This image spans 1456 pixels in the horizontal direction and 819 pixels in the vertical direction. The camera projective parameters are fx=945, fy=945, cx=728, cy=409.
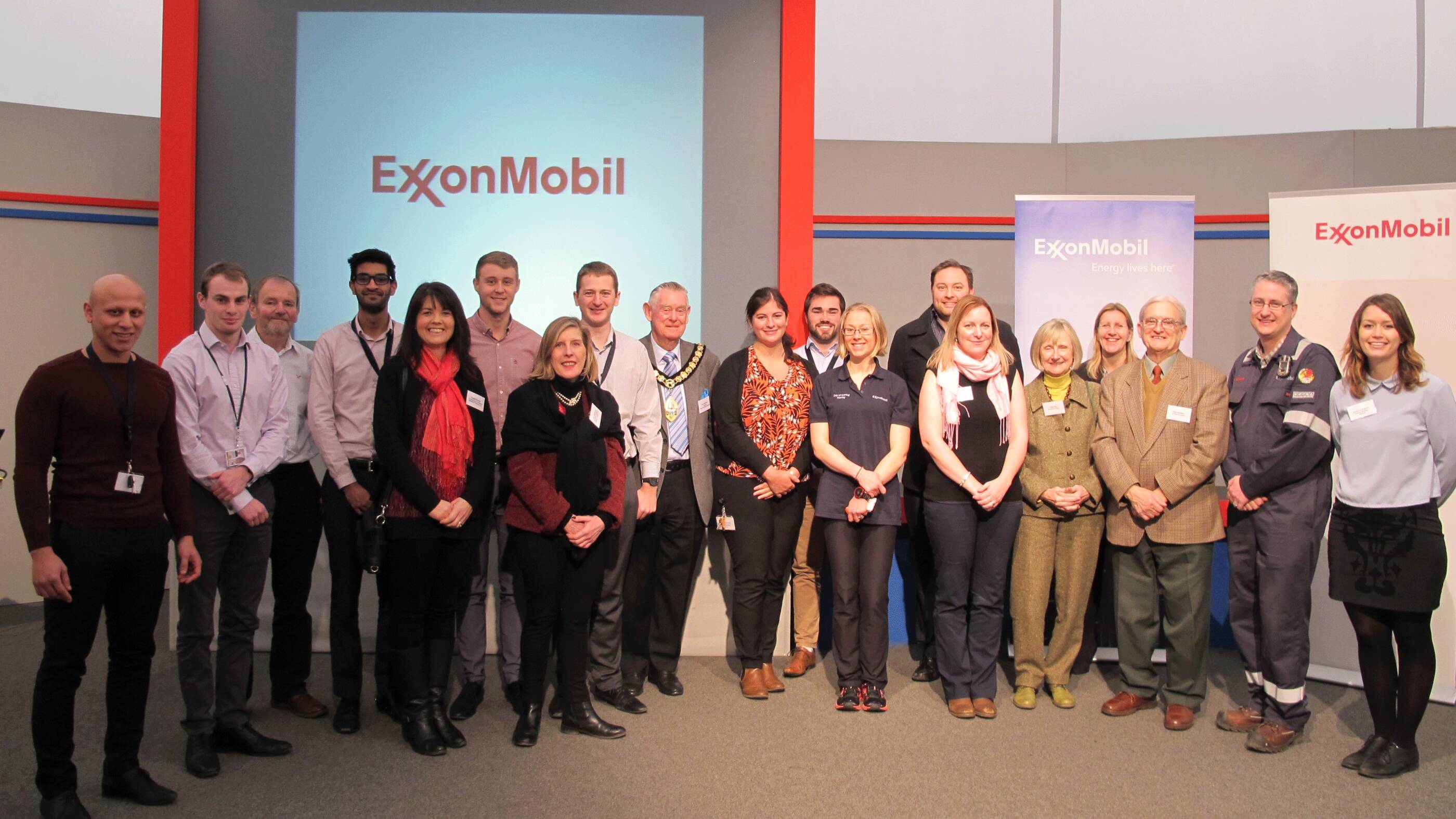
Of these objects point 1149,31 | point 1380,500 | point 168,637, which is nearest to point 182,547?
point 168,637

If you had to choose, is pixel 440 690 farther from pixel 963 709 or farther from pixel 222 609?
pixel 963 709

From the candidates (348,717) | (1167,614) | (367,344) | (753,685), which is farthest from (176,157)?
(1167,614)

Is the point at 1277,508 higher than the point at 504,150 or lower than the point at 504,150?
lower

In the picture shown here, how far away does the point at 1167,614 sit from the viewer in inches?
137

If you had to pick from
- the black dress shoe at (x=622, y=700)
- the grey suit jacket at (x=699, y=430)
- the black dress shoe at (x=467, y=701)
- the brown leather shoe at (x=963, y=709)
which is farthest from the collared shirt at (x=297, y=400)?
the brown leather shoe at (x=963, y=709)

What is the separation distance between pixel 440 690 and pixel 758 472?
52.7 inches

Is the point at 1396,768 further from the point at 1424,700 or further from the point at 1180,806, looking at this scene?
the point at 1180,806

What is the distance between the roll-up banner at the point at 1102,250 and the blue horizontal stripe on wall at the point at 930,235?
1751mm

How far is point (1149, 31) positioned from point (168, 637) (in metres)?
6.52

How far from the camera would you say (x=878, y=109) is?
21.1 ft

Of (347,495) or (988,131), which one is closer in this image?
(347,495)

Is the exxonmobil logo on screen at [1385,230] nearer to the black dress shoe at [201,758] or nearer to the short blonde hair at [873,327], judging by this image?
the short blonde hair at [873,327]

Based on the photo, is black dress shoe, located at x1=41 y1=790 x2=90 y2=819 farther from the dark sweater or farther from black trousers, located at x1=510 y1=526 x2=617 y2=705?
black trousers, located at x1=510 y1=526 x2=617 y2=705

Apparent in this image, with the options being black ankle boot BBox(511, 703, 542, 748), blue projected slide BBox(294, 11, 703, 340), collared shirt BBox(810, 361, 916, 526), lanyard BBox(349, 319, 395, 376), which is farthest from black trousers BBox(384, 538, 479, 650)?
blue projected slide BBox(294, 11, 703, 340)
